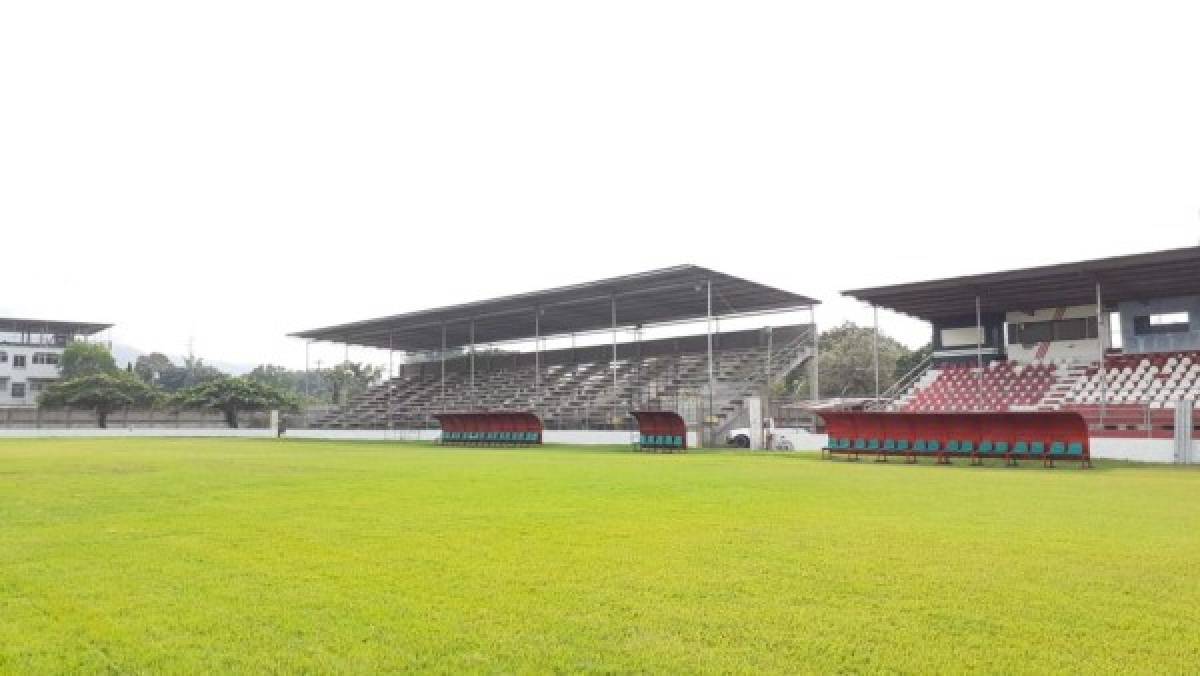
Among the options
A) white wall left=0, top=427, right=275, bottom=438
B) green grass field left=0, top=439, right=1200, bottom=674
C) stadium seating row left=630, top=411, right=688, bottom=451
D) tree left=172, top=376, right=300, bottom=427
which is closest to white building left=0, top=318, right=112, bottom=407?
white wall left=0, top=427, right=275, bottom=438

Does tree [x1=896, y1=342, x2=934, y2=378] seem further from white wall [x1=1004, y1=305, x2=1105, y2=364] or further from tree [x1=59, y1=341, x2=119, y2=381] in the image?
tree [x1=59, y1=341, x2=119, y2=381]

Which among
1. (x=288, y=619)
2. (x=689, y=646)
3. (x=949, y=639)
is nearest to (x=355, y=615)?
(x=288, y=619)

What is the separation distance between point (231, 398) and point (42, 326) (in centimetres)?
3607

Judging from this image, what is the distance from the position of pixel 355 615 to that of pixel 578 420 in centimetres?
3241

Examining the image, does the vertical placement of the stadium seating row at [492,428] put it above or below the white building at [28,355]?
below

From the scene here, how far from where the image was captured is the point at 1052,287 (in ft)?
96.4

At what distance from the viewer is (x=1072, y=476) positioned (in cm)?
1570

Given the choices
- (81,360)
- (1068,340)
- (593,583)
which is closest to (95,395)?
(81,360)

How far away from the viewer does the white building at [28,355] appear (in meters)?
77.6

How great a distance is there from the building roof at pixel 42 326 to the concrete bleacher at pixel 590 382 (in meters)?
40.5

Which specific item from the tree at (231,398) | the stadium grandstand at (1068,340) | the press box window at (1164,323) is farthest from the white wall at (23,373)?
the press box window at (1164,323)

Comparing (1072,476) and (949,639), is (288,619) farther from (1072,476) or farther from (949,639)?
(1072,476)

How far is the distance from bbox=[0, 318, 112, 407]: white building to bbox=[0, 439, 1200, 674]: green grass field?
82.3 meters

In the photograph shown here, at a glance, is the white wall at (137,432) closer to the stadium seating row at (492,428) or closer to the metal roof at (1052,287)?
the stadium seating row at (492,428)
